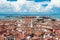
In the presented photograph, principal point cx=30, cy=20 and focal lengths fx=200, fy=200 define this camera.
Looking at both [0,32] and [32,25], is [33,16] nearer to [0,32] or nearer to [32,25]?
[32,25]

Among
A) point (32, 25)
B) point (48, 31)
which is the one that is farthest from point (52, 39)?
point (32, 25)

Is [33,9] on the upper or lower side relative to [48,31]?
upper

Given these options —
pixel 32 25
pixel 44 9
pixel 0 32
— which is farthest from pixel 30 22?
pixel 0 32

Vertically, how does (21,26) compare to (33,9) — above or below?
below

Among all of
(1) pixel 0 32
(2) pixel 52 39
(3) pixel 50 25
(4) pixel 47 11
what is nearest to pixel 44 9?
(4) pixel 47 11

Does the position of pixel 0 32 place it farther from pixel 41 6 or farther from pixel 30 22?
pixel 41 6

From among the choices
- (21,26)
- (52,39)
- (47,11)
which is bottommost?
(52,39)
